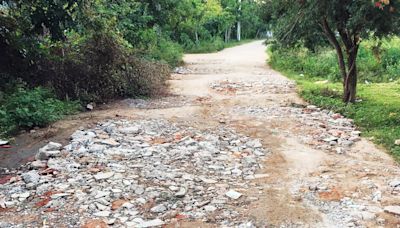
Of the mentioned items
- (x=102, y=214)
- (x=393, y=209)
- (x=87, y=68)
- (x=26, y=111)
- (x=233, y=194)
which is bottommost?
(x=393, y=209)

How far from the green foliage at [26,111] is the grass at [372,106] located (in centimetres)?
578

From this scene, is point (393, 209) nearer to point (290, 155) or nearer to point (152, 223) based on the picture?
point (290, 155)

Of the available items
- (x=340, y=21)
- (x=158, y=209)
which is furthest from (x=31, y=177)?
(x=340, y=21)

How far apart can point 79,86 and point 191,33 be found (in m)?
24.1

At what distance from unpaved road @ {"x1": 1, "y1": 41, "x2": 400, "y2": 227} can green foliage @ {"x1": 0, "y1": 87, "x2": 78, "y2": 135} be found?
31cm

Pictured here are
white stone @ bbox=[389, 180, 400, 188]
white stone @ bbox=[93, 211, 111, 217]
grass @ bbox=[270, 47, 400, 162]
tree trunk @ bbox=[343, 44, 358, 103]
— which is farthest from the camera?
tree trunk @ bbox=[343, 44, 358, 103]

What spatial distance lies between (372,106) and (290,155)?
4.01 metres

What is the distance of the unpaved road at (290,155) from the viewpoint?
443 cm

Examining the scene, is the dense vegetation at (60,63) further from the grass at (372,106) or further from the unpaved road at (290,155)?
the grass at (372,106)

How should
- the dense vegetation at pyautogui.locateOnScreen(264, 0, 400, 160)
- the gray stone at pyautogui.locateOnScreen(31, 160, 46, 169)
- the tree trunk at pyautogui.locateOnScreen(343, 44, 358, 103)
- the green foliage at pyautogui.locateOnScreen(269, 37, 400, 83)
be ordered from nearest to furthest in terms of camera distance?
the gray stone at pyautogui.locateOnScreen(31, 160, 46, 169)
the dense vegetation at pyautogui.locateOnScreen(264, 0, 400, 160)
the tree trunk at pyautogui.locateOnScreen(343, 44, 358, 103)
the green foliage at pyautogui.locateOnScreen(269, 37, 400, 83)

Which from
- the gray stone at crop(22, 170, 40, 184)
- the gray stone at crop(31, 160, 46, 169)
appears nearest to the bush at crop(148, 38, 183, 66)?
the gray stone at crop(31, 160, 46, 169)

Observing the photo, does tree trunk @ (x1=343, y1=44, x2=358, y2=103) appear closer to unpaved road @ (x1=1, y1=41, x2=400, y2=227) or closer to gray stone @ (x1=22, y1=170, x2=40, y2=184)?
unpaved road @ (x1=1, y1=41, x2=400, y2=227)

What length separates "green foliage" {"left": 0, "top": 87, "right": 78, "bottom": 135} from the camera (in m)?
7.36

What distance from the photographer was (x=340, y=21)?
868cm
